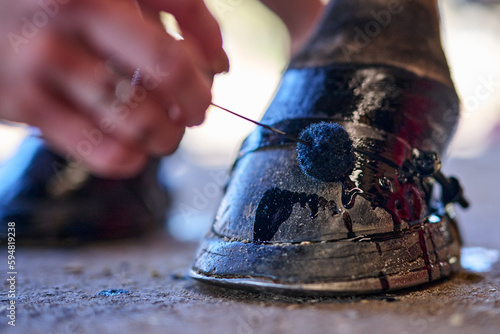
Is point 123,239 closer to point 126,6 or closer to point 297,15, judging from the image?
point 297,15

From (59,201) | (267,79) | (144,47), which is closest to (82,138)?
(144,47)

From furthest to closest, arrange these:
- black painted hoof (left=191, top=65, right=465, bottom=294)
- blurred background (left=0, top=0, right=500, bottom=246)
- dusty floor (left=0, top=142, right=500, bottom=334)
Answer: blurred background (left=0, top=0, right=500, bottom=246)
black painted hoof (left=191, top=65, right=465, bottom=294)
dusty floor (left=0, top=142, right=500, bottom=334)

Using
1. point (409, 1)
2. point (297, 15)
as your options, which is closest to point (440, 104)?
point (409, 1)

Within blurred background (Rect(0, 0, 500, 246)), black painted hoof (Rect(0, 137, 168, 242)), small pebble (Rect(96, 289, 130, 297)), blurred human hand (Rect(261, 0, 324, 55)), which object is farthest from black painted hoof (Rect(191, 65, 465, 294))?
blurred background (Rect(0, 0, 500, 246))

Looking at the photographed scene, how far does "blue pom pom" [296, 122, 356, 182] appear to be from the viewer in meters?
0.62

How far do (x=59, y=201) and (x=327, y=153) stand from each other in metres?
1.08

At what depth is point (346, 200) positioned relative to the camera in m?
0.63

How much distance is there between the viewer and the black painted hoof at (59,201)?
1379 millimetres

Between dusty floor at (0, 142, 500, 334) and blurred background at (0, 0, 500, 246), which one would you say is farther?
blurred background at (0, 0, 500, 246)

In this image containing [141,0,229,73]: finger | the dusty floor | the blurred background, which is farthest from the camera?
the blurred background

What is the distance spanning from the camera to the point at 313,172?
63cm

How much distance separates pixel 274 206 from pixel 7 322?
0.37 metres

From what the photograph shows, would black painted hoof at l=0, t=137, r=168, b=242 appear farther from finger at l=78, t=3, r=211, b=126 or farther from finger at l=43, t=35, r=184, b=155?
finger at l=78, t=3, r=211, b=126

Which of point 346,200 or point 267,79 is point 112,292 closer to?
point 346,200
